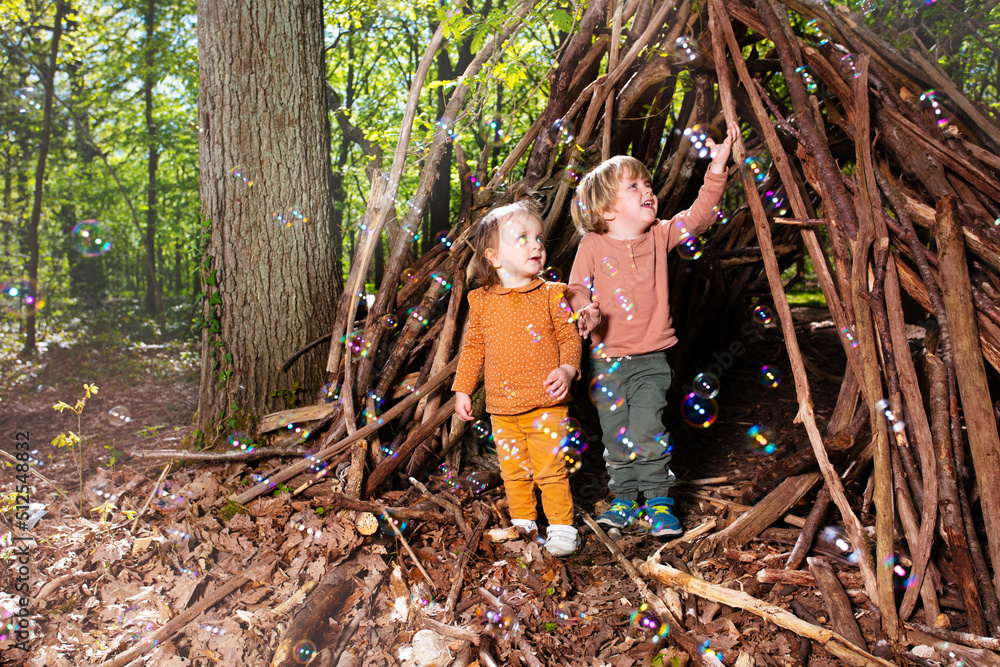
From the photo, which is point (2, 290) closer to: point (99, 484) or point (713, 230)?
point (99, 484)

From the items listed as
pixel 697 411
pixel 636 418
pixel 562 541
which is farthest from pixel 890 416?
pixel 697 411

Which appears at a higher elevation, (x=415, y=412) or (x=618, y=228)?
(x=618, y=228)

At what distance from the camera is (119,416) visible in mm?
4859

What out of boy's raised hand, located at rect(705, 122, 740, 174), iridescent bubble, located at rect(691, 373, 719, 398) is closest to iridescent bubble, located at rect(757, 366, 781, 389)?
iridescent bubble, located at rect(691, 373, 719, 398)

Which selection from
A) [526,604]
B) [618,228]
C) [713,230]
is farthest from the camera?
[713,230]

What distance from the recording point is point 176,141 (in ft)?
34.9

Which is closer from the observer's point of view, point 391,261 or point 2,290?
point 391,261

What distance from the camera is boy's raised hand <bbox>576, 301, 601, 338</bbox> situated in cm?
252

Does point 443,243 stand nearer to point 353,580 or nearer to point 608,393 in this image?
point 608,393

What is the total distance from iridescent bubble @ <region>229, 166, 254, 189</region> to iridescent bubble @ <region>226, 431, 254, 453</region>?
1.39 metres

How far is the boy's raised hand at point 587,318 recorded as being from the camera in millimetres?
2520

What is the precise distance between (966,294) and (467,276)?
218cm

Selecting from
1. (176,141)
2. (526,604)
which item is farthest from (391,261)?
(176,141)

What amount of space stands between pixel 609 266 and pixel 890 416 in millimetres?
1254
